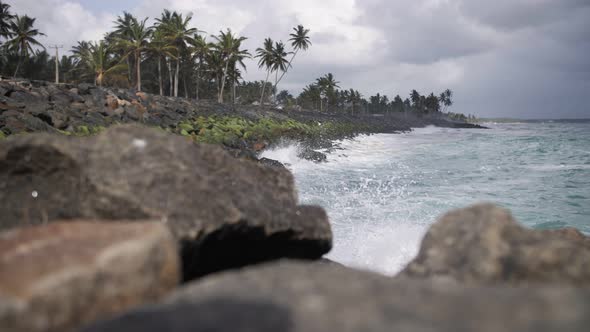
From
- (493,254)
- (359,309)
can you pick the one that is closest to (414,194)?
(493,254)

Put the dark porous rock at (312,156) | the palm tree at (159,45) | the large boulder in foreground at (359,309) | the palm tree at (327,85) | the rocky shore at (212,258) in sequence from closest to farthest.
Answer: the large boulder in foreground at (359,309), the rocky shore at (212,258), the dark porous rock at (312,156), the palm tree at (159,45), the palm tree at (327,85)

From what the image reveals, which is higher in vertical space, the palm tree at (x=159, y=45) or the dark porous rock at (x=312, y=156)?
the palm tree at (x=159, y=45)

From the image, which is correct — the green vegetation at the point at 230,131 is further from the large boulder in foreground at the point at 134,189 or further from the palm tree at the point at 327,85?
the palm tree at the point at 327,85

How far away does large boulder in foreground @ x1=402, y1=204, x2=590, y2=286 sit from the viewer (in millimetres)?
2174

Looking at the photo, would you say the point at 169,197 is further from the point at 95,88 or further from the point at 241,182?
the point at 95,88

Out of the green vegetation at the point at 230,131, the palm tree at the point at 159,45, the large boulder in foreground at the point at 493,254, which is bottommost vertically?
the large boulder in foreground at the point at 493,254

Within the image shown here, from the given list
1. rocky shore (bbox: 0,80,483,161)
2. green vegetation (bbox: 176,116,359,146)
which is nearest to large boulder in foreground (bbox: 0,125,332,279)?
rocky shore (bbox: 0,80,483,161)

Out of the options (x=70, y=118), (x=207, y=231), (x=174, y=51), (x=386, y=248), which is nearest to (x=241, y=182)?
(x=207, y=231)

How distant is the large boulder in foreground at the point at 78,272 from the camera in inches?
63.7

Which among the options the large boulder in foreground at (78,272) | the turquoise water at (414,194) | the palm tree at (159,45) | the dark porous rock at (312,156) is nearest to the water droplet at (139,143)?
the large boulder in foreground at (78,272)

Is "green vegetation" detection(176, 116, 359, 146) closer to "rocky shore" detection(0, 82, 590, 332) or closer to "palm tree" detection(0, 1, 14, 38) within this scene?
"rocky shore" detection(0, 82, 590, 332)

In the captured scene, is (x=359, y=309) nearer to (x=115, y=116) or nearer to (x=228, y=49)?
(x=115, y=116)

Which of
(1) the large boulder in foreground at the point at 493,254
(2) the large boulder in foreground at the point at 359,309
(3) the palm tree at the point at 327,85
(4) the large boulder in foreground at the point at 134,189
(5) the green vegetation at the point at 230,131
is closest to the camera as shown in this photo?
(2) the large boulder in foreground at the point at 359,309

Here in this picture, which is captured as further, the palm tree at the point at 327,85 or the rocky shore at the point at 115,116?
the palm tree at the point at 327,85
